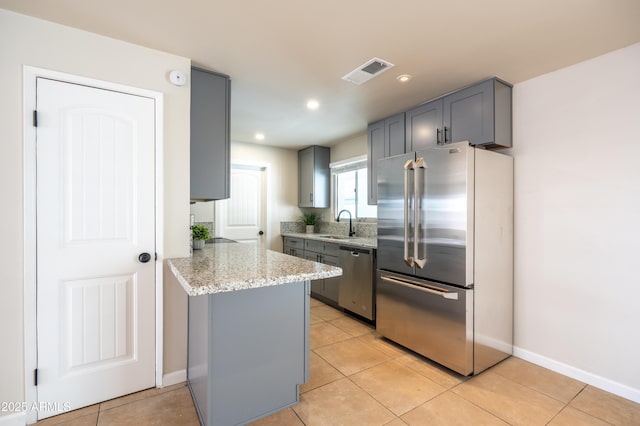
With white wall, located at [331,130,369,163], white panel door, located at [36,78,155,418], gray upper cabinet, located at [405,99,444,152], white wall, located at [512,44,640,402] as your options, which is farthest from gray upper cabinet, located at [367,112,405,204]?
white panel door, located at [36,78,155,418]

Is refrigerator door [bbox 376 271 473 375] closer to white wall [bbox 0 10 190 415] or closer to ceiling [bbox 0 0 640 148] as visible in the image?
ceiling [bbox 0 0 640 148]

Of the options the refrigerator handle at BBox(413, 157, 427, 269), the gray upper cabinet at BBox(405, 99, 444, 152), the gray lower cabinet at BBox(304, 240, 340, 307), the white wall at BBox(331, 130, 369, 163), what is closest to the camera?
the refrigerator handle at BBox(413, 157, 427, 269)

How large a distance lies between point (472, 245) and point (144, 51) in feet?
9.34

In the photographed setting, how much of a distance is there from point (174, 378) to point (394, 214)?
7.42 feet

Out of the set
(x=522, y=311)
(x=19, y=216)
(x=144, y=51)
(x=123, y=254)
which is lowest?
(x=522, y=311)

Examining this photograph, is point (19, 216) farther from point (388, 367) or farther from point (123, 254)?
point (388, 367)

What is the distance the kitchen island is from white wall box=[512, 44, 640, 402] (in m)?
2.02

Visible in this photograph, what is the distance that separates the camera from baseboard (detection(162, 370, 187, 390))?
85.7 inches

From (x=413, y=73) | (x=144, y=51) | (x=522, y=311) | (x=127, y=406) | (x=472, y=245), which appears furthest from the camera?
(x=522, y=311)

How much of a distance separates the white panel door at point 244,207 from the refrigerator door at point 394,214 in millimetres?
2709

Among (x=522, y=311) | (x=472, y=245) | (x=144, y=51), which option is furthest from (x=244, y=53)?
(x=522, y=311)

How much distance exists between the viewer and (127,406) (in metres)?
1.93

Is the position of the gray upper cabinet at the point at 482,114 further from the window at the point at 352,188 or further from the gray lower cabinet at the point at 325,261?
the gray lower cabinet at the point at 325,261

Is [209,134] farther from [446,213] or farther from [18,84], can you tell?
[446,213]
